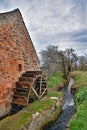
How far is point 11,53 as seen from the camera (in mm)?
11594

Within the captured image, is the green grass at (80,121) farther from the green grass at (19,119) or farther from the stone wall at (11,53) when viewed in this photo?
the stone wall at (11,53)

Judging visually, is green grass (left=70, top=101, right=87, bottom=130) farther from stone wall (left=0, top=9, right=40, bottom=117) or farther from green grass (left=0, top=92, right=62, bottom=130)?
stone wall (left=0, top=9, right=40, bottom=117)

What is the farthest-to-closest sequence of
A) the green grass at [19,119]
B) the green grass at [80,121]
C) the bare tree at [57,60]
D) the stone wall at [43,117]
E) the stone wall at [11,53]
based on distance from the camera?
1. the bare tree at [57,60]
2. the stone wall at [11,53]
3. the stone wall at [43,117]
4. the green grass at [80,121]
5. the green grass at [19,119]

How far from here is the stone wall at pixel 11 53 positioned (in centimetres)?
1085

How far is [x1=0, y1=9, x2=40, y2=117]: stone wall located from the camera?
10852mm

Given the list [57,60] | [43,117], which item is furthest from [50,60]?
[43,117]

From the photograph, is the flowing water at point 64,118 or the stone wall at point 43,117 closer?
the stone wall at point 43,117

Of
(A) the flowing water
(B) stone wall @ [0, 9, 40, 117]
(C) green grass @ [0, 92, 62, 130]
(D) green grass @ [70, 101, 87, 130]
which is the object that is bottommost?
(A) the flowing water

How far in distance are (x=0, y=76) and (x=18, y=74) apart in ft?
6.69

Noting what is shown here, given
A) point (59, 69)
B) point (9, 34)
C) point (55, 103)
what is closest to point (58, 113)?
point (55, 103)

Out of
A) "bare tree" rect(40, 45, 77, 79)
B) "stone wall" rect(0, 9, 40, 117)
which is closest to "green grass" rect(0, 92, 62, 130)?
"stone wall" rect(0, 9, 40, 117)

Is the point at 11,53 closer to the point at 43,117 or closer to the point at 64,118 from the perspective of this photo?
the point at 43,117

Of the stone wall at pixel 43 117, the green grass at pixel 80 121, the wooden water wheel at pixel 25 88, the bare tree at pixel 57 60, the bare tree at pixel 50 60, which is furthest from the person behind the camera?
the bare tree at pixel 57 60

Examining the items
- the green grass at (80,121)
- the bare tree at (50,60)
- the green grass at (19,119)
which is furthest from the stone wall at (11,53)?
the bare tree at (50,60)
